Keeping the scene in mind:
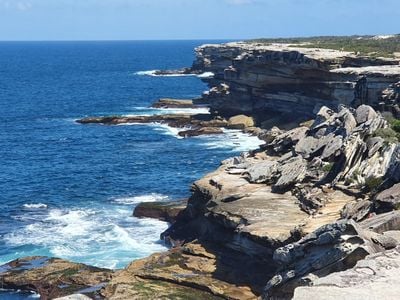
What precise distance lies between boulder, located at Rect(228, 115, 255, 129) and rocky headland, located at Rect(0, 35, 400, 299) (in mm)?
Answer: 32197

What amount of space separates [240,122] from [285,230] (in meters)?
55.8

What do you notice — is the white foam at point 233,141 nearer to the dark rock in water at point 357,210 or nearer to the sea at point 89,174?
the sea at point 89,174

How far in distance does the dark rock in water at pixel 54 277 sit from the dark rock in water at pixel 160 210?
11498 millimetres

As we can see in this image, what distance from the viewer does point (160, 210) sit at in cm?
5109

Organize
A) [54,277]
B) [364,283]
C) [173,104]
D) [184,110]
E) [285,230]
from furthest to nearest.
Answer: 1. [173,104]
2. [184,110]
3. [54,277]
4. [285,230]
5. [364,283]

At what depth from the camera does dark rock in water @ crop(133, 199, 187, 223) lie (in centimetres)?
5012

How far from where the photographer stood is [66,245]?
4575cm

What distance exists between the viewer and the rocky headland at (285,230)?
83.6ft

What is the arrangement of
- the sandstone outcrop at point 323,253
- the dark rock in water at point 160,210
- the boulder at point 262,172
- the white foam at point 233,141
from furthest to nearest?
1. the white foam at point 233,141
2. the dark rock in water at point 160,210
3. the boulder at point 262,172
4. the sandstone outcrop at point 323,253

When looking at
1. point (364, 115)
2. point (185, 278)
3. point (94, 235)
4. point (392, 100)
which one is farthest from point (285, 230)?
point (392, 100)

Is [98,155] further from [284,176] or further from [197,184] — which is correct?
[284,176]

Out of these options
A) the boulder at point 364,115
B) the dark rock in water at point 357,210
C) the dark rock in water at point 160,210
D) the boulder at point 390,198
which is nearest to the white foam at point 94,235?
the dark rock in water at point 160,210

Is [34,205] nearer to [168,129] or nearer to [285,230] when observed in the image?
[285,230]

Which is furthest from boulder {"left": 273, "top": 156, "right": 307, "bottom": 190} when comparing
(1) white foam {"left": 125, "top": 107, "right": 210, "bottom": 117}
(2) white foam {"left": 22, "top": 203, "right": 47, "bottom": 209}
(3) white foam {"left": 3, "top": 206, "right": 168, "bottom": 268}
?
(1) white foam {"left": 125, "top": 107, "right": 210, "bottom": 117}
